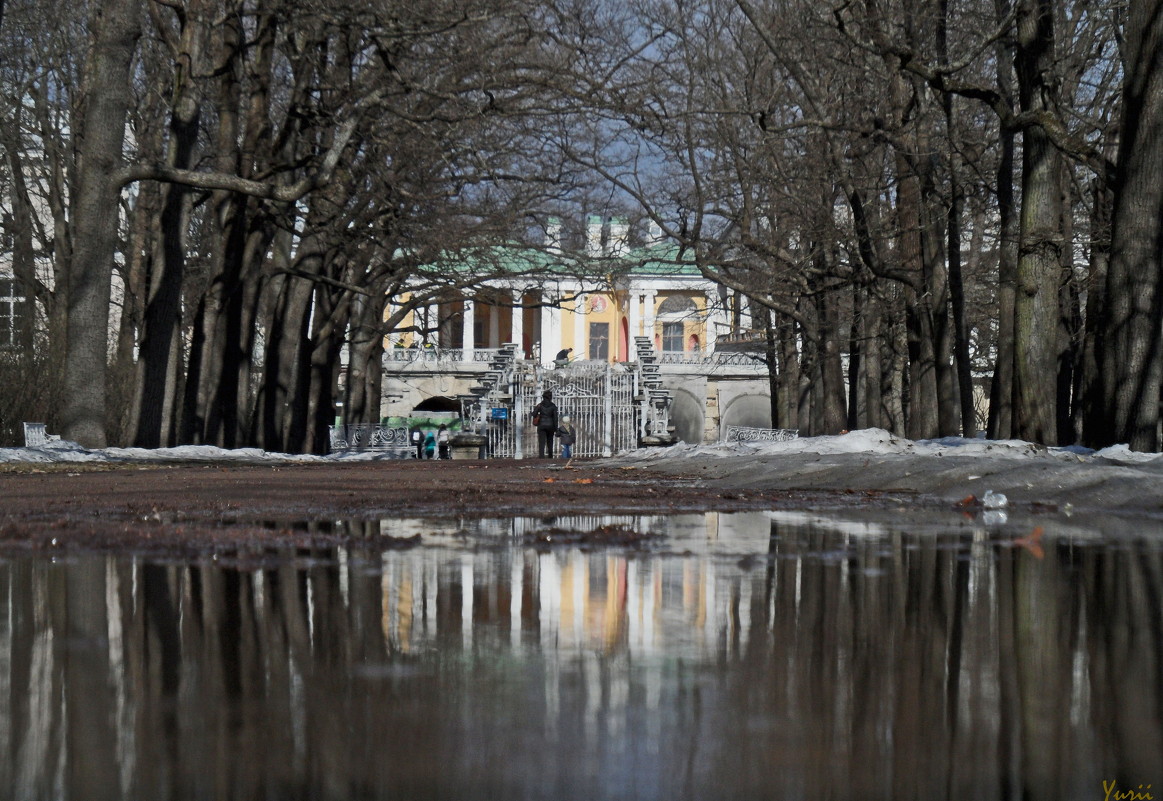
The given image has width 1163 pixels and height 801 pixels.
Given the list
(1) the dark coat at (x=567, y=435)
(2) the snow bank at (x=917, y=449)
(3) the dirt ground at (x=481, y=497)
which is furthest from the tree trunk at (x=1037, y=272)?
(1) the dark coat at (x=567, y=435)

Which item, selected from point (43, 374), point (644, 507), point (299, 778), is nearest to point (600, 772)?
point (299, 778)

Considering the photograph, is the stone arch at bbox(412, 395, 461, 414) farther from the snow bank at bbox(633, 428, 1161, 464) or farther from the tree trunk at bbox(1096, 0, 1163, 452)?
the tree trunk at bbox(1096, 0, 1163, 452)

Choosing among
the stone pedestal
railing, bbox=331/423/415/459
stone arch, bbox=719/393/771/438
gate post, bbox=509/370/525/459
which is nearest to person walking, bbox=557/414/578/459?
gate post, bbox=509/370/525/459

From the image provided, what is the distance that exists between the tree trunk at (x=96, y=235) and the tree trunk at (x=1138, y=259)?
13.3 meters

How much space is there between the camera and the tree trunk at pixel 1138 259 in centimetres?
1504

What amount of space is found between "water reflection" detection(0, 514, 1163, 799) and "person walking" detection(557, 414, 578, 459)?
3656cm

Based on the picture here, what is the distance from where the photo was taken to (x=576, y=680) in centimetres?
265

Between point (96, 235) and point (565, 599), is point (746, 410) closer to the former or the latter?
point (96, 235)

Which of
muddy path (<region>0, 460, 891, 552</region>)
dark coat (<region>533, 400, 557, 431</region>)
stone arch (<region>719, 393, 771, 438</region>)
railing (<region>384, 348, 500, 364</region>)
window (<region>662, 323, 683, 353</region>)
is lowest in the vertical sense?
muddy path (<region>0, 460, 891, 552</region>)

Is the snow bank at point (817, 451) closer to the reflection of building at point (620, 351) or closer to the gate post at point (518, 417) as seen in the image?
the gate post at point (518, 417)

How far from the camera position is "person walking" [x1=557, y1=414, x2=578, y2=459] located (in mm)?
42094

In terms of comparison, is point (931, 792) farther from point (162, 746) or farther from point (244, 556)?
point (244, 556)

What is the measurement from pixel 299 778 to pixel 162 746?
29 cm

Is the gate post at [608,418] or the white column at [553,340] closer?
the gate post at [608,418]
